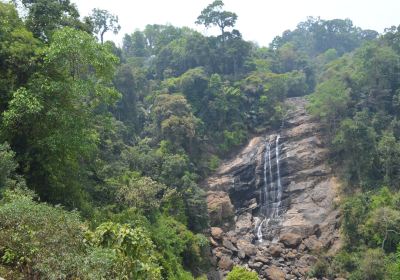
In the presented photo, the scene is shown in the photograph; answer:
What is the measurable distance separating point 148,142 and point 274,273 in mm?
15525

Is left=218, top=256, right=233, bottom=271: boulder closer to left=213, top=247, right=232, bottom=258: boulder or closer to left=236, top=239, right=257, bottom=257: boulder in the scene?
left=213, top=247, right=232, bottom=258: boulder

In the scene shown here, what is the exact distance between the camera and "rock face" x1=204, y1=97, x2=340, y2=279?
2577 centimetres

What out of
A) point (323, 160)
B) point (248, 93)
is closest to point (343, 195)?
point (323, 160)

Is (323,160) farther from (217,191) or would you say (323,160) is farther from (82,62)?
(82,62)

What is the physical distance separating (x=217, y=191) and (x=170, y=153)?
4.71 meters

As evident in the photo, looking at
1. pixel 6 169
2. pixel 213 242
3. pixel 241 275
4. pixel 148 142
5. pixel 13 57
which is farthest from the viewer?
pixel 148 142

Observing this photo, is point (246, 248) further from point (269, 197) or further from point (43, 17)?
point (43, 17)

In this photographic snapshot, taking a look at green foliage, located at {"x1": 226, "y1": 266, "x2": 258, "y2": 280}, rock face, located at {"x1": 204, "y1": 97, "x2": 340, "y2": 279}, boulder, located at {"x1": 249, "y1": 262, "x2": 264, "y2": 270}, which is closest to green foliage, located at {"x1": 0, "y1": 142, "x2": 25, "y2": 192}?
green foliage, located at {"x1": 226, "y1": 266, "x2": 258, "y2": 280}

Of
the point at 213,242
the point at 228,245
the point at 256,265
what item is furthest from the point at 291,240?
the point at 213,242

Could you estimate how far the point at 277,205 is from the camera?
103 feet

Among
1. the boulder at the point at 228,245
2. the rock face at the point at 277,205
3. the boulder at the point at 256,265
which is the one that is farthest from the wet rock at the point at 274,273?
the boulder at the point at 228,245

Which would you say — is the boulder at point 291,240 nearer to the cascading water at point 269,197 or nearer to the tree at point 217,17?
the cascading water at point 269,197

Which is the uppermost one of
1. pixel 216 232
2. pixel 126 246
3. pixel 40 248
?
pixel 40 248

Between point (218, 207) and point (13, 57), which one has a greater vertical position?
point (13, 57)
